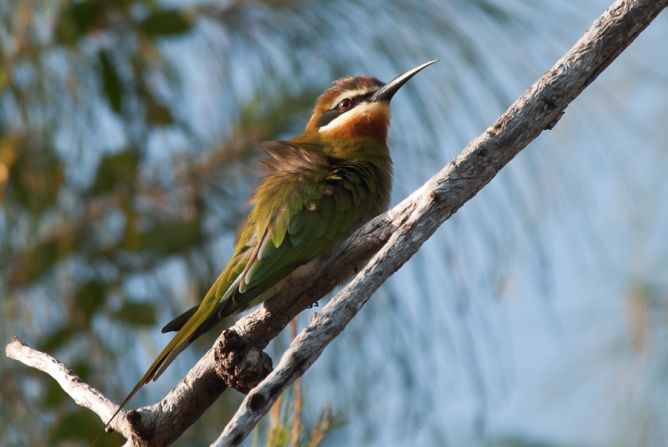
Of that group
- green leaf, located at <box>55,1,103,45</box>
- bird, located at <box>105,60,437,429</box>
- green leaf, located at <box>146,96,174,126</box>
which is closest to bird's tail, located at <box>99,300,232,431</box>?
bird, located at <box>105,60,437,429</box>

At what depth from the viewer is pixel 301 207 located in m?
2.75

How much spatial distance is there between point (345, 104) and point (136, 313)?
0.83 metres

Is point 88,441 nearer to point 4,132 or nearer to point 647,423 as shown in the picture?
point 4,132

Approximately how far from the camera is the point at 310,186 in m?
2.82

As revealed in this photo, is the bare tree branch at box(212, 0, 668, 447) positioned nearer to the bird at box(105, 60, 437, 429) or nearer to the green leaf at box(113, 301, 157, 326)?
the bird at box(105, 60, 437, 429)

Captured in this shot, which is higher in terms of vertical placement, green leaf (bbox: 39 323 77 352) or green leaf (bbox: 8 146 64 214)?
green leaf (bbox: 8 146 64 214)

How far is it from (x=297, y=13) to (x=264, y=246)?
46.8 inches

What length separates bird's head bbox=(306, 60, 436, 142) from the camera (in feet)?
10.8

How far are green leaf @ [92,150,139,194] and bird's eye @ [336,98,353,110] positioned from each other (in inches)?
23.6

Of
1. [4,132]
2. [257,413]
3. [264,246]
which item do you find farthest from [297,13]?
[257,413]

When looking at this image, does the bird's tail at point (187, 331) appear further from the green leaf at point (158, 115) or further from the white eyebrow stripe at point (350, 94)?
the white eyebrow stripe at point (350, 94)

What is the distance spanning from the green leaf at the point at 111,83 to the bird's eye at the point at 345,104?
2.00 ft

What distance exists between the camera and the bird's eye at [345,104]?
3375mm

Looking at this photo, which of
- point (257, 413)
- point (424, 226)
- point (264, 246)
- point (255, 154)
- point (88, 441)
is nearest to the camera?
point (257, 413)
